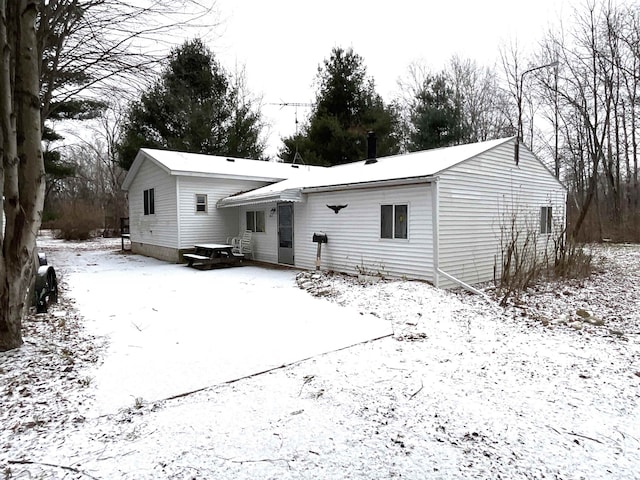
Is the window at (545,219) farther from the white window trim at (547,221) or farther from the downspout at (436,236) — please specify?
the downspout at (436,236)

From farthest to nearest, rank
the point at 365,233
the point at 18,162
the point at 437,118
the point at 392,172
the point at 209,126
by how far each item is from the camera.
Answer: the point at 209,126 < the point at 437,118 < the point at 365,233 < the point at 392,172 < the point at 18,162

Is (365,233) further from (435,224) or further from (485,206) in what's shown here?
(485,206)

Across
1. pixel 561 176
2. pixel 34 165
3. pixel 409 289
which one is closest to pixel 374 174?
pixel 409 289

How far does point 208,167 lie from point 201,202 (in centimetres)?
147

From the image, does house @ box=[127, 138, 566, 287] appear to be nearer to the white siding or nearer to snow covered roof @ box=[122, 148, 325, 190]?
the white siding

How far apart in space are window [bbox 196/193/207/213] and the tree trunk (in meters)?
9.13

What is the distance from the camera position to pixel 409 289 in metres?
7.70

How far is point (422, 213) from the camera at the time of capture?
8.45 metres

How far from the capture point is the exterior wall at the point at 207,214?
13.4 meters

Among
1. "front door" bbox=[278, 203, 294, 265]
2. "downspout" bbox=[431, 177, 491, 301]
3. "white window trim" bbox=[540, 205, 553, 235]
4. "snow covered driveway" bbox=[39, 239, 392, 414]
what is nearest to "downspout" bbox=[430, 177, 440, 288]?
"downspout" bbox=[431, 177, 491, 301]

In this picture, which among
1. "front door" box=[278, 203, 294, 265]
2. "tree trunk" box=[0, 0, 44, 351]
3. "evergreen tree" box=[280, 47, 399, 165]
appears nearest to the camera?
"tree trunk" box=[0, 0, 44, 351]

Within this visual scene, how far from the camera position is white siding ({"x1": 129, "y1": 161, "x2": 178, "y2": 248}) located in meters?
13.7

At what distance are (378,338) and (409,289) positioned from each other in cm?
260

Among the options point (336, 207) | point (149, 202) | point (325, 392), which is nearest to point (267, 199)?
point (336, 207)
